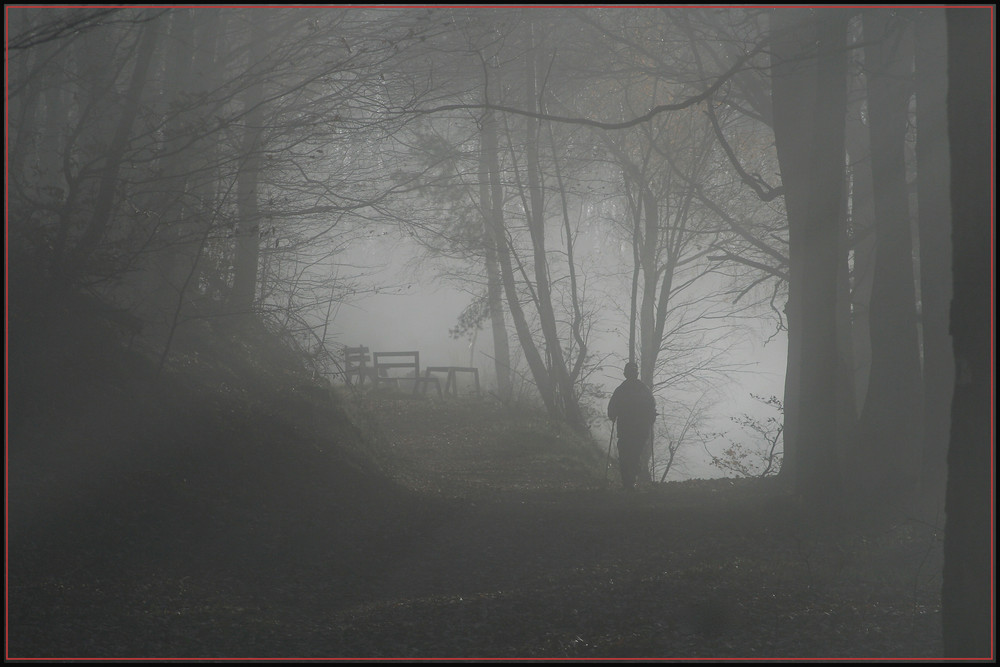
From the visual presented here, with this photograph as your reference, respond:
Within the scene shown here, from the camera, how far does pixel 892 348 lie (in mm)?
9648

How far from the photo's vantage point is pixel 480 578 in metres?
7.35

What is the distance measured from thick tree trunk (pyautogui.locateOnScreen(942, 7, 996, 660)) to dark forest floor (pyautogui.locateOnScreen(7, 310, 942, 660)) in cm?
113

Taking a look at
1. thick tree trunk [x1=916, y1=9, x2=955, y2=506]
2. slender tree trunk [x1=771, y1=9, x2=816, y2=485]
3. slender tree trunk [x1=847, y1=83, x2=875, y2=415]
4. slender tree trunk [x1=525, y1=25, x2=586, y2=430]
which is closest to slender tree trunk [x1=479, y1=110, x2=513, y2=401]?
slender tree trunk [x1=525, y1=25, x2=586, y2=430]

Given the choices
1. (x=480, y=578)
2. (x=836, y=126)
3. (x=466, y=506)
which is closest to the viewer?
(x=480, y=578)

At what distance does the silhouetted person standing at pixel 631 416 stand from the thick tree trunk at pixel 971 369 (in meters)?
8.37

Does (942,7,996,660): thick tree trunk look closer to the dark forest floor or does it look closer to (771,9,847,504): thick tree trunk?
the dark forest floor

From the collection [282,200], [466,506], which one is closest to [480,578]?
[466,506]

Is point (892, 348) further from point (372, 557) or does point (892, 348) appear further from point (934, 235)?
point (372, 557)

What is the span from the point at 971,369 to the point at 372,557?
→ 5296mm

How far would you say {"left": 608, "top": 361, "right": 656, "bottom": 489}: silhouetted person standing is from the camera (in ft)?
41.5

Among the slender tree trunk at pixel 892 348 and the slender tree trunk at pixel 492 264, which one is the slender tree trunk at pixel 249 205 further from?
the slender tree trunk at pixel 892 348

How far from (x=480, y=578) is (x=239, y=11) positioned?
9.39m

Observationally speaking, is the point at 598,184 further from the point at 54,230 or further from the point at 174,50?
the point at 54,230

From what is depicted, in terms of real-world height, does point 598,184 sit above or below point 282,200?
above
